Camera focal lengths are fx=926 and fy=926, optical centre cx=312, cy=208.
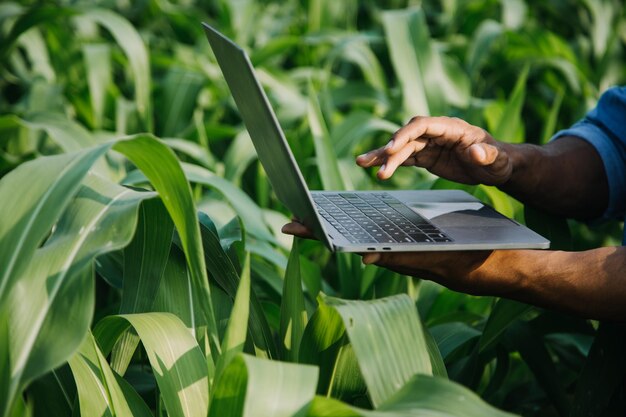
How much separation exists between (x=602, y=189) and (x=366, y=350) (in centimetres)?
63

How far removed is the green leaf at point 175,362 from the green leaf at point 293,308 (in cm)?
12

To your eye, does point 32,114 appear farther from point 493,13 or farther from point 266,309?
point 493,13

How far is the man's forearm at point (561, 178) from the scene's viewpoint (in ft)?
3.93

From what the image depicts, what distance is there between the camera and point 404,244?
88cm

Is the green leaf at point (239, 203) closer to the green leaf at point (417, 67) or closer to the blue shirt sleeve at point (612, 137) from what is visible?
the blue shirt sleeve at point (612, 137)

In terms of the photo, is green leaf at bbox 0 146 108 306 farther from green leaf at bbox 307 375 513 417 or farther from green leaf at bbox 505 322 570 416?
green leaf at bbox 505 322 570 416

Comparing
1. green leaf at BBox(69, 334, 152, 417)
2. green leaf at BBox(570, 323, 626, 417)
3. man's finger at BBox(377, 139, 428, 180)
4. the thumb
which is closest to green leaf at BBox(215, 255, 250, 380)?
green leaf at BBox(69, 334, 152, 417)

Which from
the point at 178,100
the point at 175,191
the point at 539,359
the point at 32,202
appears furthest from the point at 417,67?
the point at 32,202

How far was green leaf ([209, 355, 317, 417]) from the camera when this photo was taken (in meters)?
0.72

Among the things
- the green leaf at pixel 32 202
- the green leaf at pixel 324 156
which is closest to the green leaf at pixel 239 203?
the green leaf at pixel 324 156

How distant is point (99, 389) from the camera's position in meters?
0.89

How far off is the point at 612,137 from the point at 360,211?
45 centimetres

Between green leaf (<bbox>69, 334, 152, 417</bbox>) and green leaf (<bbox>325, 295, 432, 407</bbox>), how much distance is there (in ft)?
0.73

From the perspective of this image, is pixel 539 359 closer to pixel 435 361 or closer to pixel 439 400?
pixel 435 361
